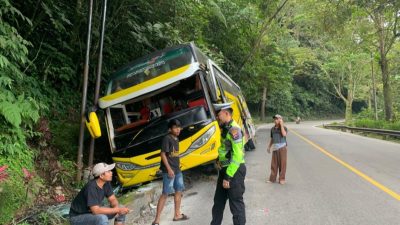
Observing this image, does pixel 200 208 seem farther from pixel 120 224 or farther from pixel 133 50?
pixel 133 50

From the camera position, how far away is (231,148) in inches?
211

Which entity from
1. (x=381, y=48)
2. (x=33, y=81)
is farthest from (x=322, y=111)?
(x=33, y=81)

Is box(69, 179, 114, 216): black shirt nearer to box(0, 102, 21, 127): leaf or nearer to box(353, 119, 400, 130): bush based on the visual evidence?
box(0, 102, 21, 127): leaf

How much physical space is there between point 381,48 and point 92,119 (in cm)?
2539

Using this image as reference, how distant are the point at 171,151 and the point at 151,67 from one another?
2993mm

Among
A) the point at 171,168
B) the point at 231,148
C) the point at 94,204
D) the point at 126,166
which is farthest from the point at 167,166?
the point at 126,166

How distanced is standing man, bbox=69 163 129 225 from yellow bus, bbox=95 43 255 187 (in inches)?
127

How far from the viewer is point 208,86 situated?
29.1 ft

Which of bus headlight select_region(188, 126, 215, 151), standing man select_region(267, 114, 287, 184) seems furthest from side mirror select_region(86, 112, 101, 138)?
standing man select_region(267, 114, 287, 184)

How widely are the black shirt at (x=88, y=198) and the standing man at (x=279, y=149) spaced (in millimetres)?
5441

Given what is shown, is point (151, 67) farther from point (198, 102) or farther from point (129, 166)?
point (129, 166)

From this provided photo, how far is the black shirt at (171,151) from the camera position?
6.41 m

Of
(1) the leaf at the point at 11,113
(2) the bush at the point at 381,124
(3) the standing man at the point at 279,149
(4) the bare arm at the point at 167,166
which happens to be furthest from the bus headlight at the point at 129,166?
(2) the bush at the point at 381,124

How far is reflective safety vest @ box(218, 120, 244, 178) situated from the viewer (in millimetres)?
5309
